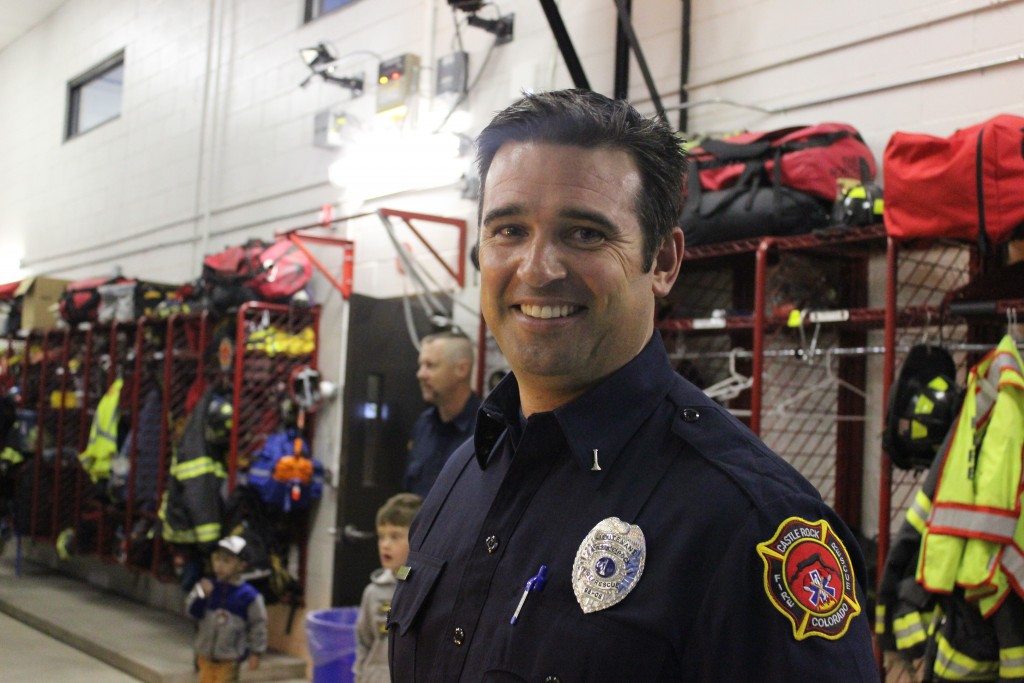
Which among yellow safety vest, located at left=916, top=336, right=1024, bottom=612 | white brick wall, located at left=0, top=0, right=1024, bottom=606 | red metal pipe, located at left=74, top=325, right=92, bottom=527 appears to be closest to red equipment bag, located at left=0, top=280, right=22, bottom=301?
white brick wall, located at left=0, top=0, right=1024, bottom=606

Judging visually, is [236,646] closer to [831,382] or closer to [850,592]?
[831,382]

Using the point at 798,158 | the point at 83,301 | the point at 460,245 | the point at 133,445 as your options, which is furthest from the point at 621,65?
the point at 83,301

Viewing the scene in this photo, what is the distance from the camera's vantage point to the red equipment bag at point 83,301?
8984mm

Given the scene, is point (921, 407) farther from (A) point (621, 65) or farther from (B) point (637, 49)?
(A) point (621, 65)

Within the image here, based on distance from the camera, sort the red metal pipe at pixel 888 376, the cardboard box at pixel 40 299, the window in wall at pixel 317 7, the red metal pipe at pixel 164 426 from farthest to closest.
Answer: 1. the cardboard box at pixel 40 299
2. the window in wall at pixel 317 7
3. the red metal pipe at pixel 164 426
4. the red metal pipe at pixel 888 376

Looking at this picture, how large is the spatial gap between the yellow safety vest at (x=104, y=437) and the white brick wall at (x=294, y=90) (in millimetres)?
1318

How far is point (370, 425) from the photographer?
20.4ft

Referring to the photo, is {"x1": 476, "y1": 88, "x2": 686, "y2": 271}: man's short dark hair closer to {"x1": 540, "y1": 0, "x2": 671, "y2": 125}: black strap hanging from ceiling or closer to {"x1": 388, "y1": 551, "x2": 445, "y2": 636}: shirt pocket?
{"x1": 388, "y1": 551, "x2": 445, "y2": 636}: shirt pocket

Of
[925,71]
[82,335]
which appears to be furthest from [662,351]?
[82,335]

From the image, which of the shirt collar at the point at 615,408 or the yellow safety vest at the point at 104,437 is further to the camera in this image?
the yellow safety vest at the point at 104,437

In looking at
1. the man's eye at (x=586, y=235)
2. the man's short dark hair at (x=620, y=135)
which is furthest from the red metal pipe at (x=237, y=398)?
the man's eye at (x=586, y=235)

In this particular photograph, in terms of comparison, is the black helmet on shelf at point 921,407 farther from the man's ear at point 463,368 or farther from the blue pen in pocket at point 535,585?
the blue pen in pocket at point 535,585

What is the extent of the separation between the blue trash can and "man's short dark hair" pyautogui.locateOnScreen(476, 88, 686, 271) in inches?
162

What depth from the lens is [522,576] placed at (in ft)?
4.22
